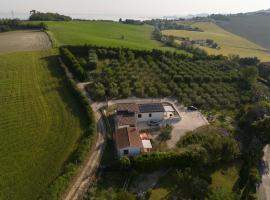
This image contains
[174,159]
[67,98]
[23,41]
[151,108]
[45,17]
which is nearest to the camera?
[174,159]

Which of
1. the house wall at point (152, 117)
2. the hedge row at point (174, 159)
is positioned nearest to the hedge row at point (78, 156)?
the hedge row at point (174, 159)

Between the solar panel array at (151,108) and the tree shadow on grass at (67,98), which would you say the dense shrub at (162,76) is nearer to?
the tree shadow on grass at (67,98)

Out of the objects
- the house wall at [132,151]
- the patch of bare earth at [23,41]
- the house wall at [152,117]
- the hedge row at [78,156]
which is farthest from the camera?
the patch of bare earth at [23,41]

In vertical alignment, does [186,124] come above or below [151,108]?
below

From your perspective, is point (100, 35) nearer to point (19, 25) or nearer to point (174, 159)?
point (19, 25)

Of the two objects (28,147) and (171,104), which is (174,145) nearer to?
(171,104)

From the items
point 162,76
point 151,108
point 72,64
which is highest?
point 72,64

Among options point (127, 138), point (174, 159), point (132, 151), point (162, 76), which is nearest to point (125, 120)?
point (127, 138)
